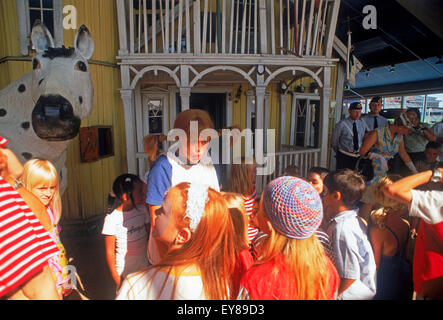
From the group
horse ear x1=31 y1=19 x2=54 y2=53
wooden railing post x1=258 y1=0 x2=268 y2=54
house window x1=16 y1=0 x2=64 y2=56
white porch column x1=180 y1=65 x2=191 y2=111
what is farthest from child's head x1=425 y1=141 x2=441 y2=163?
house window x1=16 y1=0 x2=64 y2=56

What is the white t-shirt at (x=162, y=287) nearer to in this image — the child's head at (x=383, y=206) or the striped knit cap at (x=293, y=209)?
the striped knit cap at (x=293, y=209)

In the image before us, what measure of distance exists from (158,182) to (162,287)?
0.91 m

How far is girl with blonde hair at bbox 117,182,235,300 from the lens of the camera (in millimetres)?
1191

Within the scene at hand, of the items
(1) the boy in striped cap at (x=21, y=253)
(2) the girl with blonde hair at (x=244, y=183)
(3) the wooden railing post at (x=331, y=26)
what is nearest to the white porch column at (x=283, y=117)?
(3) the wooden railing post at (x=331, y=26)

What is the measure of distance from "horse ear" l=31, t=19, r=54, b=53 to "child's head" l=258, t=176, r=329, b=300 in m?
2.97

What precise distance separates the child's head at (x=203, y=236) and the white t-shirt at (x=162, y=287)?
0.04 meters

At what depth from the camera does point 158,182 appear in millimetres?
1973

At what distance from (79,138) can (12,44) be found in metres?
1.91

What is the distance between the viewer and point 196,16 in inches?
176

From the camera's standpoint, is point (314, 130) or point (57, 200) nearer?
point (57, 200)

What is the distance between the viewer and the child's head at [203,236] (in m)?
1.22
